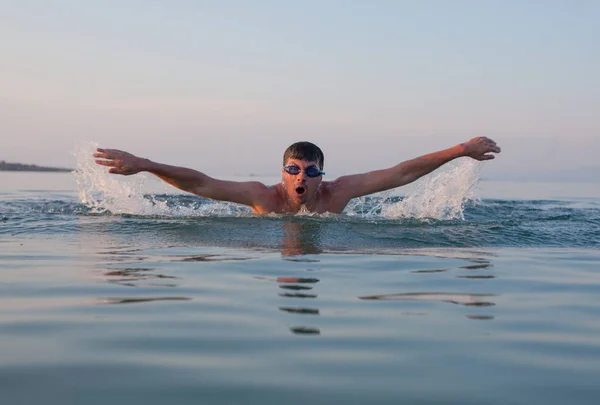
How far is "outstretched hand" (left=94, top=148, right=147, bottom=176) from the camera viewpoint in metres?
7.43

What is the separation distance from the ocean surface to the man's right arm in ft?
2.20

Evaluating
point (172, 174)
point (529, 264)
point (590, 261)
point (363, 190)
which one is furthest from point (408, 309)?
point (363, 190)

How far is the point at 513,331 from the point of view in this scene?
132 inches

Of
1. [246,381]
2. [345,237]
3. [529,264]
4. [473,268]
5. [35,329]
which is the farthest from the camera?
[345,237]

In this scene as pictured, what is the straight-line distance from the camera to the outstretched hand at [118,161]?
24.4 feet

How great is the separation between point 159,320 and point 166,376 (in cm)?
95

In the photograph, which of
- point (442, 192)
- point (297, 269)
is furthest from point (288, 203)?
point (297, 269)

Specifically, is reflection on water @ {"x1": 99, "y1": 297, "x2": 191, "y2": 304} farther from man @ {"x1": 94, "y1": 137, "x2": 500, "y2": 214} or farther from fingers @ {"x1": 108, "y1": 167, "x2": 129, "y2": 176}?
man @ {"x1": 94, "y1": 137, "x2": 500, "y2": 214}

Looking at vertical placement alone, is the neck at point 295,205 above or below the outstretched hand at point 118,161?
below

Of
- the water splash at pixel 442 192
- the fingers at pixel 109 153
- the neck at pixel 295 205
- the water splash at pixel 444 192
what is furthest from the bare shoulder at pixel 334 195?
the fingers at pixel 109 153

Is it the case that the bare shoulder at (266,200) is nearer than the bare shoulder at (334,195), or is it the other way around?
the bare shoulder at (266,200)

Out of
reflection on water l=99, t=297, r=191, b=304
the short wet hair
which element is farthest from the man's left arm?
reflection on water l=99, t=297, r=191, b=304

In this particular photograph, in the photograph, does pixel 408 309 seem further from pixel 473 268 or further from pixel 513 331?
pixel 473 268

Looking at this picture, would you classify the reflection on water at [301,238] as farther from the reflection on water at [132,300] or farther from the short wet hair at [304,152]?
the reflection on water at [132,300]
